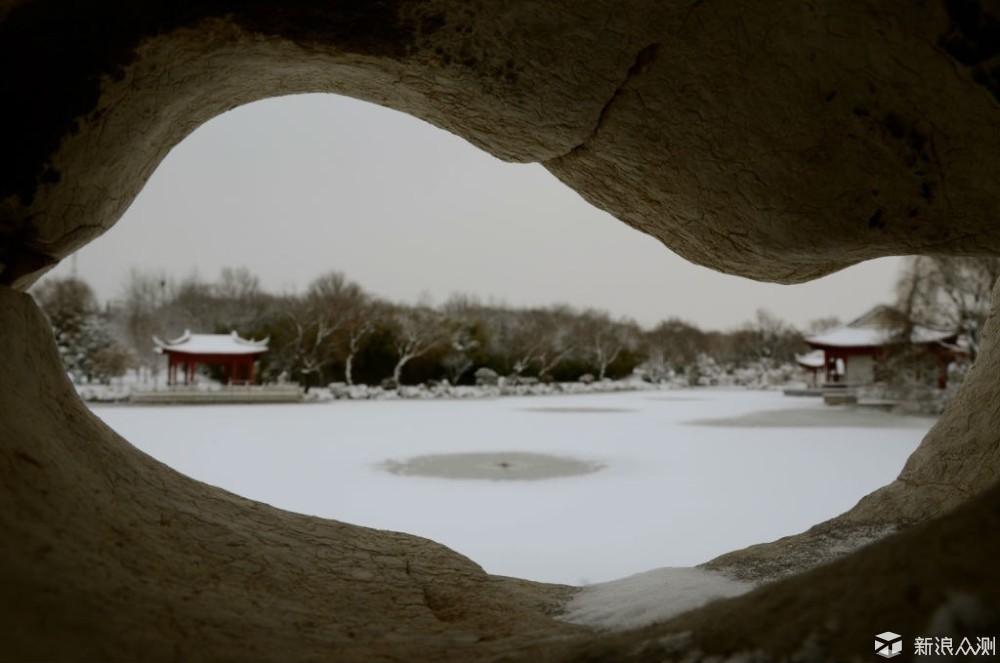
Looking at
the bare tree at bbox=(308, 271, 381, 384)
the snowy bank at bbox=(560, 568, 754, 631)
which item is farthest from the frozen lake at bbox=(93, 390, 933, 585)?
the bare tree at bbox=(308, 271, 381, 384)

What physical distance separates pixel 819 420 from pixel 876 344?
1030 cm

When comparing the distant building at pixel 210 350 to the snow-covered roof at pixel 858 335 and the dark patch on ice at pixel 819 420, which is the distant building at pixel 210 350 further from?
the snow-covered roof at pixel 858 335

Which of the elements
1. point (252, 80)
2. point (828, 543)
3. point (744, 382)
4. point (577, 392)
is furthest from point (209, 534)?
point (744, 382)

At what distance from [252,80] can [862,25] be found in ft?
7.59

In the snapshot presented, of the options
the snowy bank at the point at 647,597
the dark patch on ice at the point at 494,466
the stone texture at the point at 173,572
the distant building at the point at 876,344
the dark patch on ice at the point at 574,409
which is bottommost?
the dark patch on ice at the point at 574,409

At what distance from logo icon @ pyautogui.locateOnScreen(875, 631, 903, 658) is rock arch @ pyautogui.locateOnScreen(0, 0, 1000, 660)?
22 cm

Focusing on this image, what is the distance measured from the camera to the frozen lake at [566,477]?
6.60 meters

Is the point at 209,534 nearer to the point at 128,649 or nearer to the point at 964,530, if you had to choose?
the point at 128,649

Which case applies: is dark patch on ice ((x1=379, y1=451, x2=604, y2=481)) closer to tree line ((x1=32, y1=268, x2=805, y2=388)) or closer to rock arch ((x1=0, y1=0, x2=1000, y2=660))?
rock arch ((x1=0, y1=0, x2=1000, y2=660))

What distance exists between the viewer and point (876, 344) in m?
26.6

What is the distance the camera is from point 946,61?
2.31 metres

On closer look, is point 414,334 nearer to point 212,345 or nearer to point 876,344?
point 212,345

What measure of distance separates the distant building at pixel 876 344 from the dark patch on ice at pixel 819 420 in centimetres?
220

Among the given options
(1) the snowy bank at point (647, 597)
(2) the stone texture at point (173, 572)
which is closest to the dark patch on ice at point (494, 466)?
(1) the snowy bank at point (647, 597)
